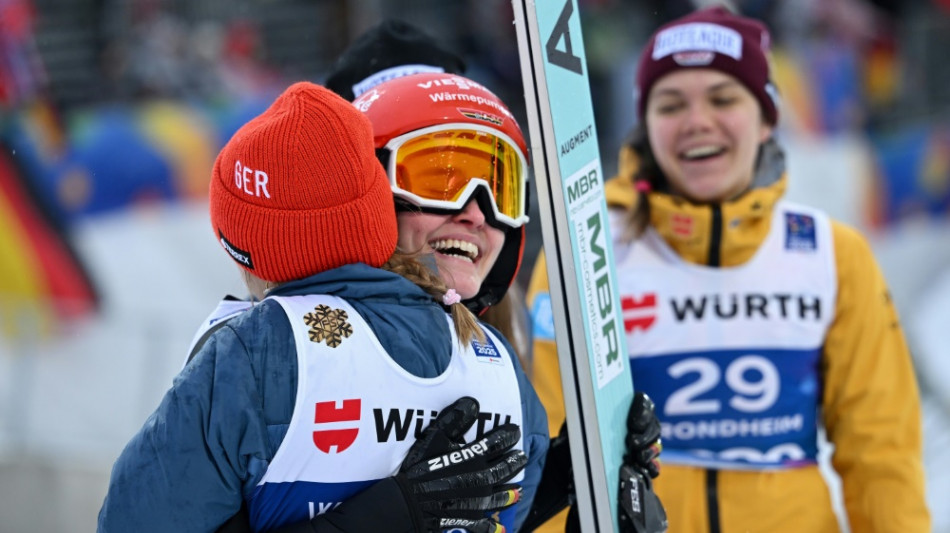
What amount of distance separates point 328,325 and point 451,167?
54 cm

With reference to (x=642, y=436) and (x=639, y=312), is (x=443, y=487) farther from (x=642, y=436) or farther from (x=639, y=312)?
(x=639, y=312)

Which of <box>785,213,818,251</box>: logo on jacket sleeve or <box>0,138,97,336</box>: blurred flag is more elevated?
<box>785,213,818,251</box>: logo on jacket sleeve

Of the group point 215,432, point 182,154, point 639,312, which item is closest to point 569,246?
point 215,432

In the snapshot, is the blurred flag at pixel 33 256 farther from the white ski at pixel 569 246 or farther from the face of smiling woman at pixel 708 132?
the white ski at pixel 569 246

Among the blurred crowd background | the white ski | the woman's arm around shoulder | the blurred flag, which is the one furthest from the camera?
the blurred flag

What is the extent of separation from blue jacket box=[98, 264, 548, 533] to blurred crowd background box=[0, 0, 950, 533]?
4385 millimetres

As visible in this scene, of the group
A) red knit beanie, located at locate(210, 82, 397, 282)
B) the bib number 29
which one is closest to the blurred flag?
the bib number 29

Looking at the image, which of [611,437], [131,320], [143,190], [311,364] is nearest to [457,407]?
[311,364]

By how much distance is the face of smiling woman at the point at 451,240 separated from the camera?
7.48 ft

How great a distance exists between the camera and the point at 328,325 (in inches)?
74.9

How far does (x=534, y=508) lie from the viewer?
2510 millimetres

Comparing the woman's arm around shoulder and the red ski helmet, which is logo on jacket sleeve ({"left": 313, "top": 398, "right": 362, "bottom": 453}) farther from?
the red ski helmet

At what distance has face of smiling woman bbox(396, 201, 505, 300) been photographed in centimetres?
228

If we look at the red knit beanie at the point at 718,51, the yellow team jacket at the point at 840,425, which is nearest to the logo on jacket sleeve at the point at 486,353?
the yellow team jacket at the point at 840,425
